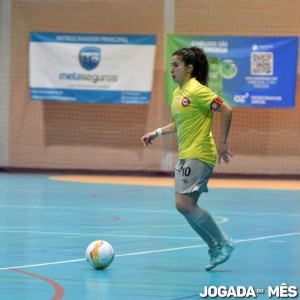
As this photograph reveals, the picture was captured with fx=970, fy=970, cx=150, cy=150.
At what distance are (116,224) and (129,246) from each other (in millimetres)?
2691

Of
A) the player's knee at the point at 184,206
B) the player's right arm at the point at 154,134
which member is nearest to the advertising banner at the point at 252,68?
Answer: the player's right arm at the point at 154,134

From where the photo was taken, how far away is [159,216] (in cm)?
1522

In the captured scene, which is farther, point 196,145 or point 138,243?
point 138,243

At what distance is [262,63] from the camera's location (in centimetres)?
2586

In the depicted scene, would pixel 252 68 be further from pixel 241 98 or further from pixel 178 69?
pixel 178 69

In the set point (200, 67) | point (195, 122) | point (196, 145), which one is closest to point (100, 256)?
point (196, 145)

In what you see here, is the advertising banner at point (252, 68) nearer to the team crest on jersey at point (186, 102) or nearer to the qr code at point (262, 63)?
the qr code at point (262, 63)

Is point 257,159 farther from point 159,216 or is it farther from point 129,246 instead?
point 129,246

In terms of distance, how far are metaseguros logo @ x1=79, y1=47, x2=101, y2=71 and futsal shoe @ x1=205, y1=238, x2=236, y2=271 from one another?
18090mm

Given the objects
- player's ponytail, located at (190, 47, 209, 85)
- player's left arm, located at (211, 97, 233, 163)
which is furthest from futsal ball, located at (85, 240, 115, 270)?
player's ponytail, located at (190, 47, 209, 85)

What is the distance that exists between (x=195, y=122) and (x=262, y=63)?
16969 millimetres

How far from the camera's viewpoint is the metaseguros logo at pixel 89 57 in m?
26.9

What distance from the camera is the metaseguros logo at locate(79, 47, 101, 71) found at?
1058 inches

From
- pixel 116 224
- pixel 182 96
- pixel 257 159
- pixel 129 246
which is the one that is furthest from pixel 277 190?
pixel 182 96
